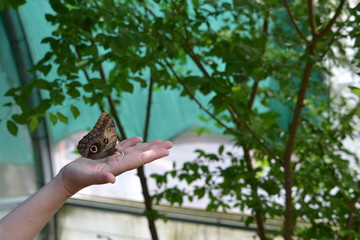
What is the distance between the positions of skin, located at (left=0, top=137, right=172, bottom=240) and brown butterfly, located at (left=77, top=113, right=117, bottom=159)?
0.7 inches

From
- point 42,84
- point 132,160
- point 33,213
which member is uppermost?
point 42,84

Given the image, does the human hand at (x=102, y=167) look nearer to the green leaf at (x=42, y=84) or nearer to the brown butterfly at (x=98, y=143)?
the brown butterfly at (x=98, y=143)

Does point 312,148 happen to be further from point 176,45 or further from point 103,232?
point 103,232

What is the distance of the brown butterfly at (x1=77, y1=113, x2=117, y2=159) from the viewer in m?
1.01

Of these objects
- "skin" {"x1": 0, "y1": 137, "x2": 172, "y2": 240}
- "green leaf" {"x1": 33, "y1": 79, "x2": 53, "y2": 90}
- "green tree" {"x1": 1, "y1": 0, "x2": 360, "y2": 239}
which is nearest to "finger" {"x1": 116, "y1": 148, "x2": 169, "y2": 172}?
"skin" {"x1": 0, "y1": 137, "x2": 172, "y2": 240}

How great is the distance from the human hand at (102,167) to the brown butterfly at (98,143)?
0.6 inches

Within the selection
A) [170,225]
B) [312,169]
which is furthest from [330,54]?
[170,225]

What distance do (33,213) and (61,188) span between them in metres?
0.07

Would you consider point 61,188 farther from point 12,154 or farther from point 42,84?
point 12,154

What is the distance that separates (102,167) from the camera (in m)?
0.96

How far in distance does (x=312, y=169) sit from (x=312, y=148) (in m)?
0.11

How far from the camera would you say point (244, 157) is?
88.7 inches

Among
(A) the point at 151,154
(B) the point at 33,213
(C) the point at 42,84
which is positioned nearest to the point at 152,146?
(A) the point at 151,154

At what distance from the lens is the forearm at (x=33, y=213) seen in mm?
923
